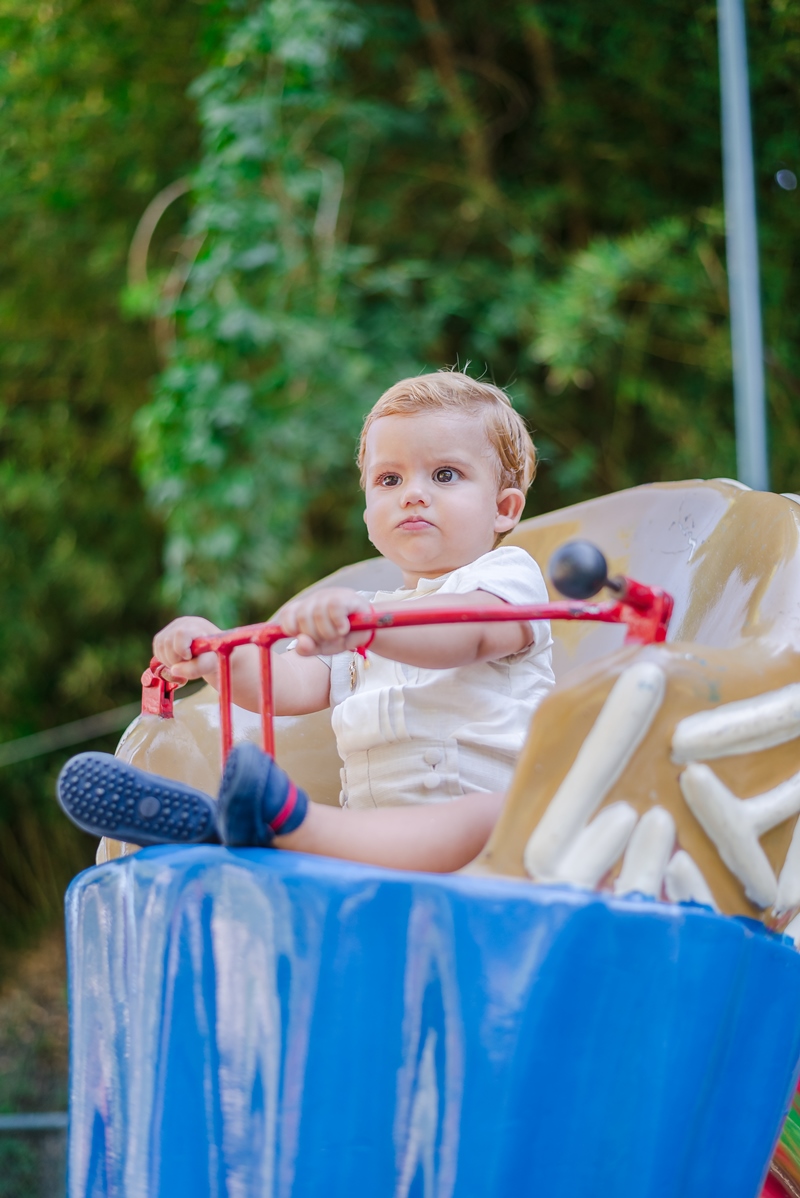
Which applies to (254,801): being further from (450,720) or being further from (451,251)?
(451,251)

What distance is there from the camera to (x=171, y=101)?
2.98m

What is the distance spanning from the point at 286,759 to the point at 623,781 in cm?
62

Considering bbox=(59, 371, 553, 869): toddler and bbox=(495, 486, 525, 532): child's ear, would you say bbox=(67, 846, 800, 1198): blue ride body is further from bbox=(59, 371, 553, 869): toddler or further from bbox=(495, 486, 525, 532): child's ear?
bbox=(495, 486, 525, 532): child's ear

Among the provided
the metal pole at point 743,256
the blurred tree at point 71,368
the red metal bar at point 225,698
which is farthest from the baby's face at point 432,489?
the blurred tree at point 71,368

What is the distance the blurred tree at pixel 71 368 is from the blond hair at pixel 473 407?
1.72 m

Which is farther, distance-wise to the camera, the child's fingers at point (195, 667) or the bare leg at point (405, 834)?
the child's fingers at point (195, 667)

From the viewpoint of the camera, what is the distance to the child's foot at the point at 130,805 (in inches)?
33.8

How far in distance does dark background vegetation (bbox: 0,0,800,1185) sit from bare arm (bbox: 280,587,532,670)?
1383 millimetres

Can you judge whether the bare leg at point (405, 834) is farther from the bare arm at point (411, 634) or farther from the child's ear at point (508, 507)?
the child's ear at point (508, 507)

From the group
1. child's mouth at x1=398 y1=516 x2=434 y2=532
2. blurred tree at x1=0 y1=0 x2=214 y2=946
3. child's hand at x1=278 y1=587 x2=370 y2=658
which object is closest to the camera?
child's hand at x1=278 y1=587 x2=370 y2=658

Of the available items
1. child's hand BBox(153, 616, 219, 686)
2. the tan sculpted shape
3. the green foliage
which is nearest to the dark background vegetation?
the green foliage

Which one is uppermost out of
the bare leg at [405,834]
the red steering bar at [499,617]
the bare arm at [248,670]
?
the red steering bar at [499,617]

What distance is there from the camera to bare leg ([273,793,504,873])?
0.88 m

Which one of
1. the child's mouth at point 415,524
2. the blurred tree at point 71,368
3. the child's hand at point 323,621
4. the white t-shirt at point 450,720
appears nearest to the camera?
the child's hand at point 323,621
